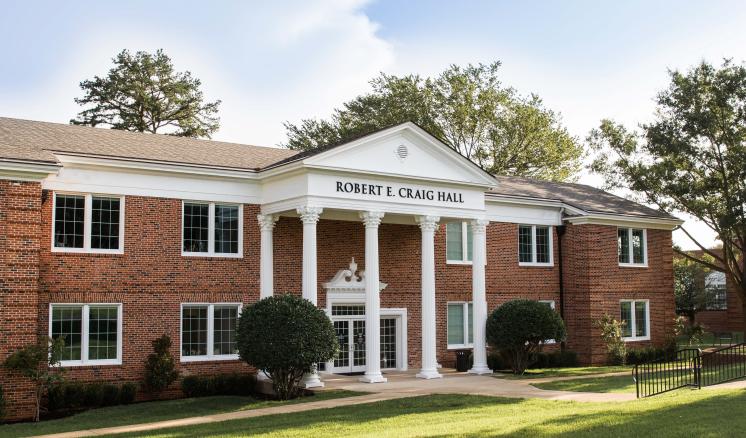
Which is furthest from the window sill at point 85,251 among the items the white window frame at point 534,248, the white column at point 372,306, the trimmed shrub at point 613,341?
the trimmed shrub at point 613,341

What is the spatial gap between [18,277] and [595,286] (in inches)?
853

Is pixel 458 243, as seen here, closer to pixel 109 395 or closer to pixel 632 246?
pixel 632 246

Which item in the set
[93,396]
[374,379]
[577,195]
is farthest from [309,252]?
[577,195]

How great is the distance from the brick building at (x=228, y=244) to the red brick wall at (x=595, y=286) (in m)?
0.86

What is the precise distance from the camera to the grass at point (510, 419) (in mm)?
14992

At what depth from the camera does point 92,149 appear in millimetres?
23859

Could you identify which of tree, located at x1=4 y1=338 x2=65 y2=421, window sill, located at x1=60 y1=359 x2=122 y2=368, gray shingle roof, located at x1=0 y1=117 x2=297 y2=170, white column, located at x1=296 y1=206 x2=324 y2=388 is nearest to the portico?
white column, located at x1=296 y1=206 x2=324 y2=388

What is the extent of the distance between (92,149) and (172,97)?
32.2 metres

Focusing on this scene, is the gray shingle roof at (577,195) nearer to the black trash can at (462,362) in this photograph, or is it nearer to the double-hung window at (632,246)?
the double-hung window at (632,246)

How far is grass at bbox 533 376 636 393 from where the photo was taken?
75.3ft

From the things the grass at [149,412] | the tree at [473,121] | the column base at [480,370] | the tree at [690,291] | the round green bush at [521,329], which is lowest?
the grass at [149,412]

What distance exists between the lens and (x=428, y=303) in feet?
86.3

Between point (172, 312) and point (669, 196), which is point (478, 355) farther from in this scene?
point (669, 196)

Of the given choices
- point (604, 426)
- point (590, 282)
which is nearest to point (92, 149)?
point (604, 426)
